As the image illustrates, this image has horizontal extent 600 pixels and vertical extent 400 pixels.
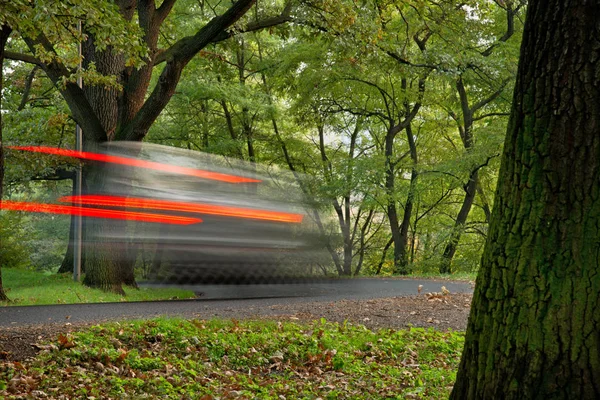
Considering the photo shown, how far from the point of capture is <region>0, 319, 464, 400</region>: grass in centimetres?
534

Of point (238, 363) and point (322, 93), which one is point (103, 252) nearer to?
point (238, 363)

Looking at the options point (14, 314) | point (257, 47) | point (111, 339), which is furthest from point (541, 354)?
point (257, 47)

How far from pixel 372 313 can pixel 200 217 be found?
394cm

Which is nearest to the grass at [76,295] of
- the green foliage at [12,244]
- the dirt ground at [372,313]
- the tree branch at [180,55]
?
the tree branch at [180,55]

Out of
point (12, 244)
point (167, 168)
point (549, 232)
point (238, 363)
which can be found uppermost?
point (167, 168)

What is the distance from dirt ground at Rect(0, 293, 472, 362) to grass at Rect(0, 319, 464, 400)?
0.72 meters

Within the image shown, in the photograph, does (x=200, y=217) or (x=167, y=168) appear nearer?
(x=200, y=217)

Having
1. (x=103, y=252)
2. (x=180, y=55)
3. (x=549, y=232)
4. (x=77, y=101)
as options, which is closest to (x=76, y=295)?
(x=103, y=252)

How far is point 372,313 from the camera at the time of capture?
1013cm

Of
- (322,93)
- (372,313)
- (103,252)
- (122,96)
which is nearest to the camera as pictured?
(372,313)

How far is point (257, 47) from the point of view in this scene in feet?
97.2

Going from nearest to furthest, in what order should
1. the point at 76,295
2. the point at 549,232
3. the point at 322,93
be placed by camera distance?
the point at 549,232, the point at 76,295, the point at 322,93

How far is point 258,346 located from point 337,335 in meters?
1.21

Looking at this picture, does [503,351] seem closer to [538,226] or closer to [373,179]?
[538,226]
